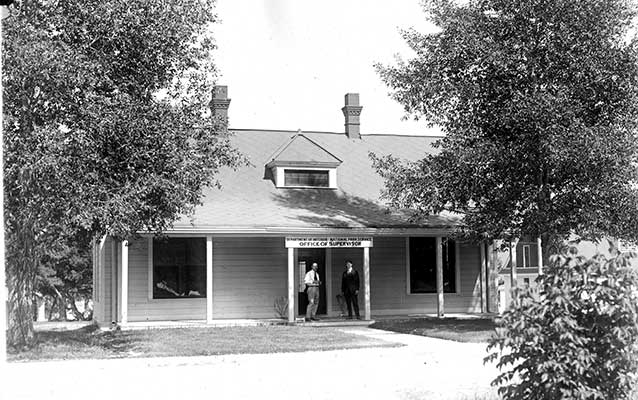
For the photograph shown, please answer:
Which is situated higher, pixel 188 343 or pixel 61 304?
pixel 188 343

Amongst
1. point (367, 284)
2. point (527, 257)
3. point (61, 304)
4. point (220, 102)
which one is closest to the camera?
point (367, 284)

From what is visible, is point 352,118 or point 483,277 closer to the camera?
point 483,277

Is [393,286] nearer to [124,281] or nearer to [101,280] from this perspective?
[124,281]

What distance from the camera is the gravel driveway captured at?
31.1 ft

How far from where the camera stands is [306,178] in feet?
79.3

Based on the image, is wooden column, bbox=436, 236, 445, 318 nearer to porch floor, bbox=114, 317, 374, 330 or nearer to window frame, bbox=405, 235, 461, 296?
window frame, bbox=405, 235, 461, 296

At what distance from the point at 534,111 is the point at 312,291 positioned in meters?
7.64

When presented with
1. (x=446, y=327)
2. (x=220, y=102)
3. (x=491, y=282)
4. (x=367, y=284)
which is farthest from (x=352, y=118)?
(x=446, y=327)

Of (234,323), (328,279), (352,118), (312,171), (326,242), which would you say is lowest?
(234,323)

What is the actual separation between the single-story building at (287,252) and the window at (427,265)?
3 centimetres

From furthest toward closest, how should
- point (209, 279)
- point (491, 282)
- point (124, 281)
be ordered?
point (491, 282) < point (209, 279) < point (124, 281)

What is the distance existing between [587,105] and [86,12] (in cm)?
1103

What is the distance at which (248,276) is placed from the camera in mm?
22281

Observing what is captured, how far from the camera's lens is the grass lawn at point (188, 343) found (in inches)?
550
